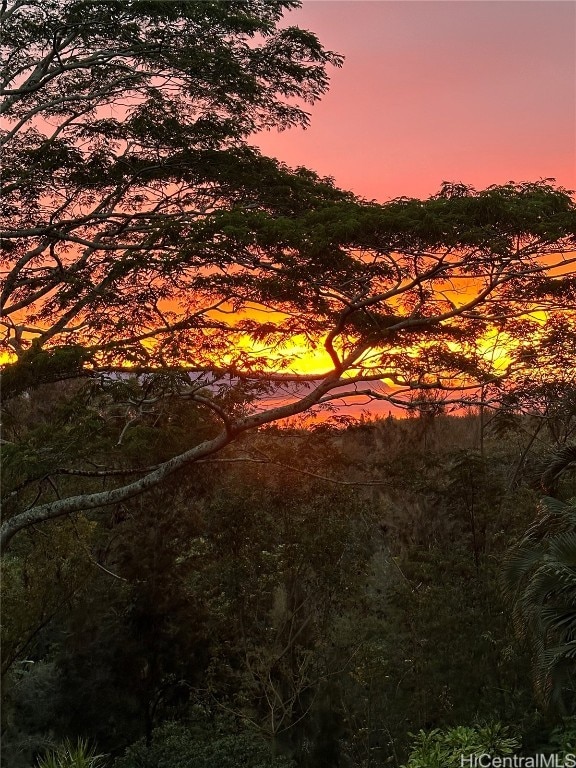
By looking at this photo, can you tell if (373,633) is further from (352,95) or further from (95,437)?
(352,95)

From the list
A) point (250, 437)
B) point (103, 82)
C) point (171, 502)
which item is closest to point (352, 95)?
point (103, 82)

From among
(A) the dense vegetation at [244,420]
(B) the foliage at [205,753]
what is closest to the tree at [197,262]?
(A) the dense vegetation at [244,420]

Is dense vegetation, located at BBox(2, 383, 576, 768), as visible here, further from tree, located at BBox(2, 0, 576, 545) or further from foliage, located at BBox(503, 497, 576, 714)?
foliage, located at BBox(503, 497, 576, 714)

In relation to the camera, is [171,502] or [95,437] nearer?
[95,437]

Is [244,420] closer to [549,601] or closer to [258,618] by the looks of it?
[549,601]

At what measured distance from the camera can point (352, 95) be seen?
12.0 metres

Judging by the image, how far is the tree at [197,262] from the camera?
9.13m

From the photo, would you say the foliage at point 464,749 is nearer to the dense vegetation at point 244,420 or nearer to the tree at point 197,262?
the dense vegetation at point 244,420

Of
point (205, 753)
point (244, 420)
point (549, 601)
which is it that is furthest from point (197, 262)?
point (205, 753)

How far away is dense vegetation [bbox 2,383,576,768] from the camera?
1310 centimetres

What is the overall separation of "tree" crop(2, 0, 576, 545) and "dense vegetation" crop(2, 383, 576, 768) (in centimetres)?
185

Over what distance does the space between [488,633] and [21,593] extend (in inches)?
334

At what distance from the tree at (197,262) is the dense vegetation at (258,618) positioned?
185 centimetres

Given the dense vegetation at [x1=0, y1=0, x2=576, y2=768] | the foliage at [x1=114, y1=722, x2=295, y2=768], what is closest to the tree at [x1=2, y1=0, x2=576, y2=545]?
the dense vegetation at [x1=0, y1=0, x2=576, y2=768]
